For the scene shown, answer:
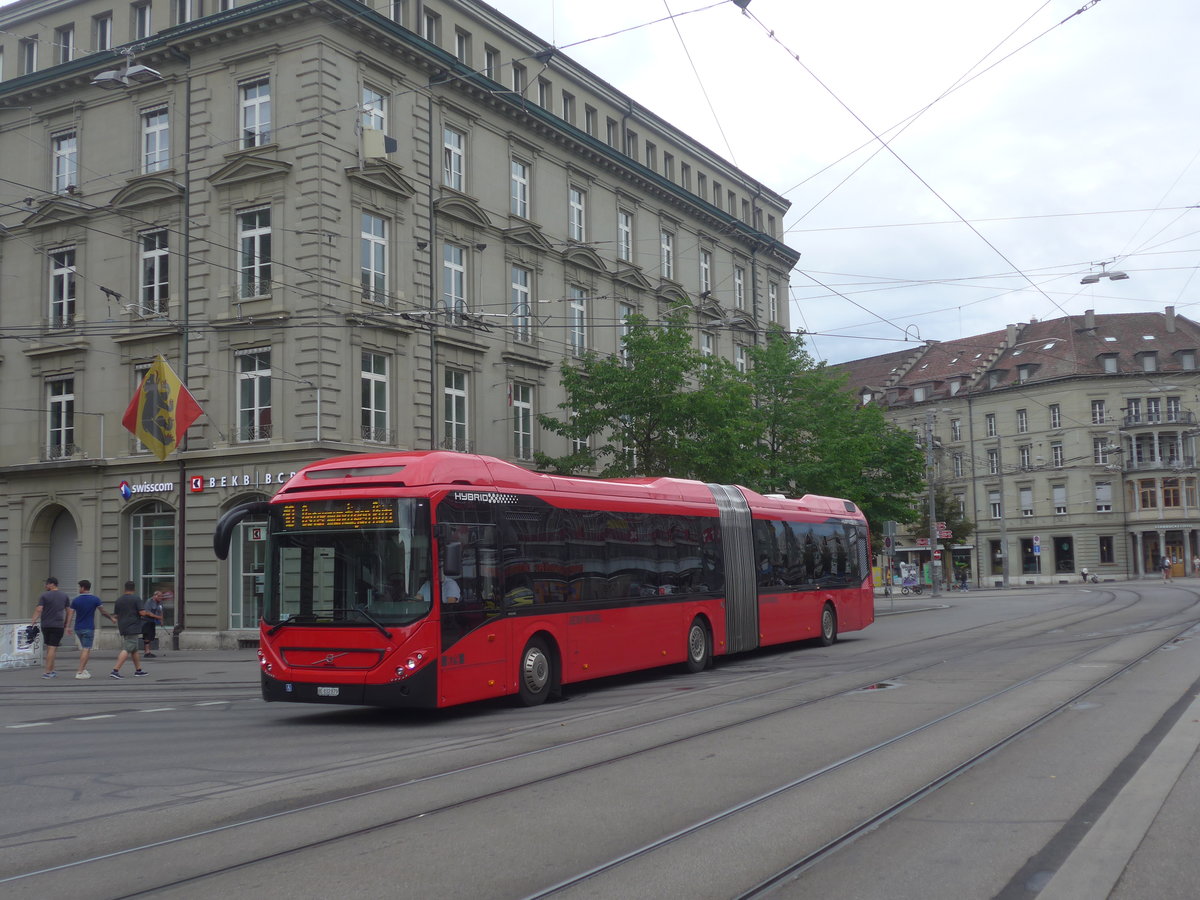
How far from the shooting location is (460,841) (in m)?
6.99

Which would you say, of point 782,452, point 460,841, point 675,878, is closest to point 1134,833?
point 675,878

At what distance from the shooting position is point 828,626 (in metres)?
24.2

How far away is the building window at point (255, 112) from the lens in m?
27.9

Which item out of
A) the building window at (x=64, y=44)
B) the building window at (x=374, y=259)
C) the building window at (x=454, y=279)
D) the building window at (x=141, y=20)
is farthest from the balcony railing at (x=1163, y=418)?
the building window at (x=64, y=44)

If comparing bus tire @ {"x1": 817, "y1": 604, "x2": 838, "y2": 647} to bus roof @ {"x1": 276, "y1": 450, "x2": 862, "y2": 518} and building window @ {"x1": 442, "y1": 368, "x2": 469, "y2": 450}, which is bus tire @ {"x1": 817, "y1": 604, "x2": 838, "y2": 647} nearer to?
bus roof @ {"x1": 276, "y1": 450, "x2": 862, "y2": 518}

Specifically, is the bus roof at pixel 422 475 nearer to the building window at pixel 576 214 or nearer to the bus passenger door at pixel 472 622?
the bus passenger door at pixel 472 622

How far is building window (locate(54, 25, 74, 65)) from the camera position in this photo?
103 ft

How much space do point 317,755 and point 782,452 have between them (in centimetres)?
3036

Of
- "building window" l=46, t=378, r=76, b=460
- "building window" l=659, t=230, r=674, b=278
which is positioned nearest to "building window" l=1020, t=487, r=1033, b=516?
"building window" l=659, t=230, r=674, b=278

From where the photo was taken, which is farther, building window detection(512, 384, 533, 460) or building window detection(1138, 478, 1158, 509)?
building window detection(1138, 478, 1158, 509)

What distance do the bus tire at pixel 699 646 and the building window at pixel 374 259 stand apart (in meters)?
13.1

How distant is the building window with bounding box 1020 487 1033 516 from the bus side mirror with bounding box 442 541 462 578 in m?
74.5

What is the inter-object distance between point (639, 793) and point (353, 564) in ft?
18.3

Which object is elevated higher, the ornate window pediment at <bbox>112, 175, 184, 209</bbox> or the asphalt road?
the ornate window pediment at <bbox>112, 175, 184, 209</bbox>
